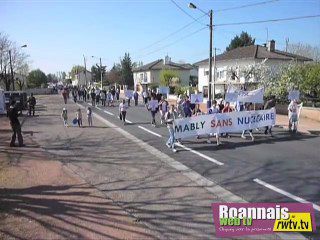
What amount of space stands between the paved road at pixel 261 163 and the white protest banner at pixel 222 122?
1.56 ft

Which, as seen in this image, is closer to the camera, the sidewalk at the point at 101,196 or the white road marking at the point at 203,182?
the white road marking at the point at 203,182

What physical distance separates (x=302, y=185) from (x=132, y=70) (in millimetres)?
80362

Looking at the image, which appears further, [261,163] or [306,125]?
[306,125]

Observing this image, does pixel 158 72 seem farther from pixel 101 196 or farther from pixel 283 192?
pixel 101 196

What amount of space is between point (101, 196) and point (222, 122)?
832 cm

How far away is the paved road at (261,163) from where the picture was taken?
9.11 m

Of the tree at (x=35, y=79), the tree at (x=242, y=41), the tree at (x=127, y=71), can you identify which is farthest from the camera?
the tree at (x=35, y=79)

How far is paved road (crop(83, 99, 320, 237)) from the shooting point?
9.11m

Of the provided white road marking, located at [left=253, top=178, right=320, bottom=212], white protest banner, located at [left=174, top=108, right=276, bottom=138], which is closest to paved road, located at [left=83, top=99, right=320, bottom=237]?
white road marking, located at [left=253, top=178, right=320, bottom=212]

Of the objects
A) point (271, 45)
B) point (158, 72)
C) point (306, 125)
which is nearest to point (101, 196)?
point (306, 125)

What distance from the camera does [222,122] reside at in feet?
52.6

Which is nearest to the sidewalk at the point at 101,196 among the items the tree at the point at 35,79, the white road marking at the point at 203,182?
the white road marking at the point at 203,182

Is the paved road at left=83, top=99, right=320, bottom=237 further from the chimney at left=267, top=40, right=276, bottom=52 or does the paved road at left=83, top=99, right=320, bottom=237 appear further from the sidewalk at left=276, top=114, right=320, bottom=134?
the chimney at left=267, top=40, right=276, bottom=52

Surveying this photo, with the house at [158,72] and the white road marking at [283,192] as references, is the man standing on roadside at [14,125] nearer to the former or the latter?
the white road marking at [283,192]
